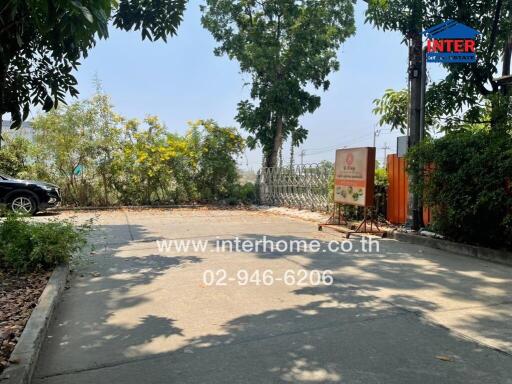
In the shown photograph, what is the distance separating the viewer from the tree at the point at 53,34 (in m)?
2.22

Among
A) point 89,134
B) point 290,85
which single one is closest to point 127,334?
point 89,134

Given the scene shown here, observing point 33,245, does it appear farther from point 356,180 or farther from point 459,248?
point 459,248

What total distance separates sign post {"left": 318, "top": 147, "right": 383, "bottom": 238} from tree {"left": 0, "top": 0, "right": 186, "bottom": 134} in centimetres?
577

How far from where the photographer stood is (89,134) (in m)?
16.0

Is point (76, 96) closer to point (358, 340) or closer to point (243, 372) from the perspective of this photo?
point (243, 372)

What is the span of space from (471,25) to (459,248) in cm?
545

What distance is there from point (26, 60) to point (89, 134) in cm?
1230

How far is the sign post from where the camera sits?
9.72 metres

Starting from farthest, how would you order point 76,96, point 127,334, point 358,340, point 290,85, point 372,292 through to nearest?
point 290,85 → point 372,292 → point 76,96 → point 127,334 → point 358,340

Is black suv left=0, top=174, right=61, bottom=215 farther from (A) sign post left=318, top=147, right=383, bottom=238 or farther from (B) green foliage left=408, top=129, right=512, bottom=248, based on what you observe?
(B) green foliage left=408, top=129, right=512, bottom=248

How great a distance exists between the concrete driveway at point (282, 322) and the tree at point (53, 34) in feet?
6.71

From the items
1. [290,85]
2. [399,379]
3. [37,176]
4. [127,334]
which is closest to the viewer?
[399,379]

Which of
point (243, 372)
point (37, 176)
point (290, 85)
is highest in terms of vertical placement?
point (290, 85)

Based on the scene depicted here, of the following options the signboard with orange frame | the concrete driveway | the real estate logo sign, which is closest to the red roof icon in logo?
the signboard with orange frame
